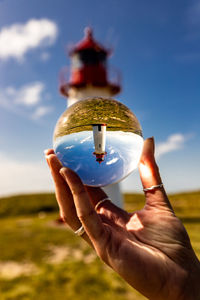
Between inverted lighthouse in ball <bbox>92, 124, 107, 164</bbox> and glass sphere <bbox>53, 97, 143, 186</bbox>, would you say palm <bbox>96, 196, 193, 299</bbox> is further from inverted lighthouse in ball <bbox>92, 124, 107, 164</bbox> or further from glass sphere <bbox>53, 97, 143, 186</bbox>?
inverted lighthouse in ball <bbox>92, 124, 107, 164</bbox>

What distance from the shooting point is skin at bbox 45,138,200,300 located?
2410 mm

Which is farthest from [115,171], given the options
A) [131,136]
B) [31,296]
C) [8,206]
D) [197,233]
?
[8,206]

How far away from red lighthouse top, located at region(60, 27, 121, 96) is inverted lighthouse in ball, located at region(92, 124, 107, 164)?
12421 mm

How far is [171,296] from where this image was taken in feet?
7.99

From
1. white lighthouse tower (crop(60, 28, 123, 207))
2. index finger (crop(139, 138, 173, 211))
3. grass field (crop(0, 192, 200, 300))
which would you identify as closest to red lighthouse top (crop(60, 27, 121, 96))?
white lighthouse tower (crop(60, 28, 123, 207))

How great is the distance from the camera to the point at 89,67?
15.1 m

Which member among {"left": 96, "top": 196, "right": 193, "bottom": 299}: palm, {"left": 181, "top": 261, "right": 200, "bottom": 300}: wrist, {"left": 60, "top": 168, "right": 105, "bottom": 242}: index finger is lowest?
{"left": 181, "top": 261, "right": 200, "bottom": 300}: wrist

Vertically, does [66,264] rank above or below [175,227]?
below

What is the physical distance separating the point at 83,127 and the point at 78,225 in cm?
A: 112

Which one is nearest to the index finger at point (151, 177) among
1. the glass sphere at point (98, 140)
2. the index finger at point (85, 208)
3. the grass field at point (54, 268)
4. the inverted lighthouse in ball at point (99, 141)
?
the glass sphere at point (98, 140)

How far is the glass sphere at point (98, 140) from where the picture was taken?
8.65 feet

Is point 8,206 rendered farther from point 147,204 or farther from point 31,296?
point 147,204

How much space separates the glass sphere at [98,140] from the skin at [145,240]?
0.71ft

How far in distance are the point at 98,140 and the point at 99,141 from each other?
0.01 metres
